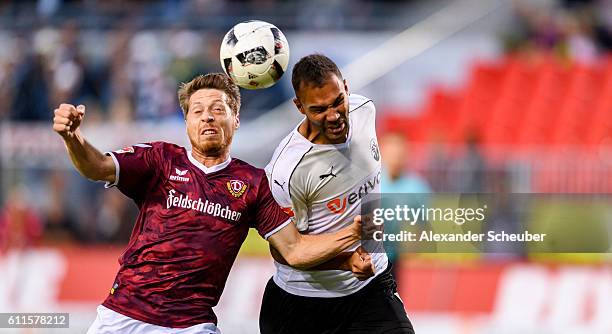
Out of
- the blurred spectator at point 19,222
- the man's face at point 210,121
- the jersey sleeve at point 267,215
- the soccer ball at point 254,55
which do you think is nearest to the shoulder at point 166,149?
the man's face at point 210,121

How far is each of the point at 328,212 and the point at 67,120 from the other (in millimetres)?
1792

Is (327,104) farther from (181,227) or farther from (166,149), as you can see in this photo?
(181,227)

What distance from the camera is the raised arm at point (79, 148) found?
5586mm

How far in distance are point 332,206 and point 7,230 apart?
6.96 m

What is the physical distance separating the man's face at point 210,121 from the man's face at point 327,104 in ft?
1.42

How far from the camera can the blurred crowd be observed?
626 inches

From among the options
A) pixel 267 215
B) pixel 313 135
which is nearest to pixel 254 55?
pixel 313 135

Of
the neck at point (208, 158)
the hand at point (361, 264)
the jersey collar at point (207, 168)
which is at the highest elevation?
the neck at point (208, 158)

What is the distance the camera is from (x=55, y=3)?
15539mm

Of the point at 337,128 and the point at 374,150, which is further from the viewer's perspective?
the point at 374,150

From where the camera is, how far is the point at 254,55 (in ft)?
21.8

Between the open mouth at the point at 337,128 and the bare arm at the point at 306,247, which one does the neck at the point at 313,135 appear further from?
the bare arm at the point at 306,247

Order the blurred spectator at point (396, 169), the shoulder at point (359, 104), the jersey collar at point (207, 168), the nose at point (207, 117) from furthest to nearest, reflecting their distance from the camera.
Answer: the blurred spectator at point (396, 169) → the shoulder at point (359, 104) → the jersey collar at point (207, 168) → the nose at point (207, 117)

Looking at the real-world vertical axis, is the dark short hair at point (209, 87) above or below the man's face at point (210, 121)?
above
